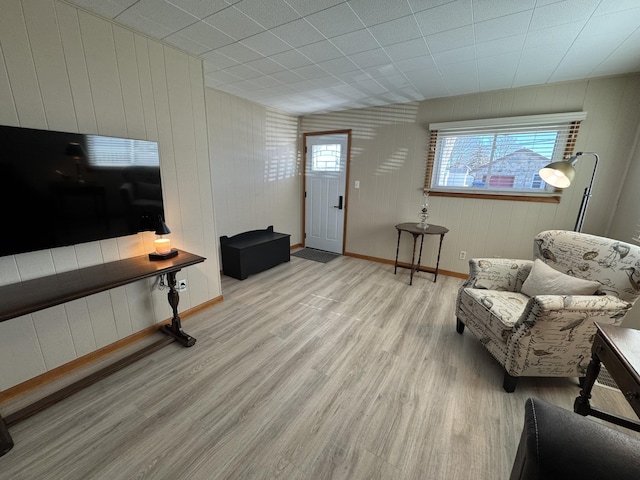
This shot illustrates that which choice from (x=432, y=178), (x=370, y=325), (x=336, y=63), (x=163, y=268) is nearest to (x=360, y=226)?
(x=432, y=178)

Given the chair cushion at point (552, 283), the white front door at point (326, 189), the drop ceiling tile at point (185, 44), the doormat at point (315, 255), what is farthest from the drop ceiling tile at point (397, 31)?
the doormat at point (315, 255)

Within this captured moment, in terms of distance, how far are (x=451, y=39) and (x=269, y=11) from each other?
134 cm

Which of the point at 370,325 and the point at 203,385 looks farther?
the point at 370,325

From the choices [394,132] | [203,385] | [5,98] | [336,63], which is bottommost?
[203,385]

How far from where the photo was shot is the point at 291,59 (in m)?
2.34

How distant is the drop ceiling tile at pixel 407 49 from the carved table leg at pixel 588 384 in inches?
89.1

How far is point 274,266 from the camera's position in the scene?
3.99 m

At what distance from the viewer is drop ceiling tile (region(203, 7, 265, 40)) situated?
67.3 inches

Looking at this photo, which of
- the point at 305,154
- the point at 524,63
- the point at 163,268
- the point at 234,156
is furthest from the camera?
the point at 305,154

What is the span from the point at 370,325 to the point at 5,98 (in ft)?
9.69

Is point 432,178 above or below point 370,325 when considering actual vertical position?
above

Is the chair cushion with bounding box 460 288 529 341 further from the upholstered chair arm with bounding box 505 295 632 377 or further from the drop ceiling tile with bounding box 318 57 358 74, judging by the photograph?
the drop ceiling tile with bounding box 318 57 358 74

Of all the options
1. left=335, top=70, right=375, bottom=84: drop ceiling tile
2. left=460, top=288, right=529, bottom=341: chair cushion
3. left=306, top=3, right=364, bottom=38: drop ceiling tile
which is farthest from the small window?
left=460, top=288, right=529, bottom=341: chair cushion

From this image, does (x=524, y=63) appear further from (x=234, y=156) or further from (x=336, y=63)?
(x=234, y=156)
